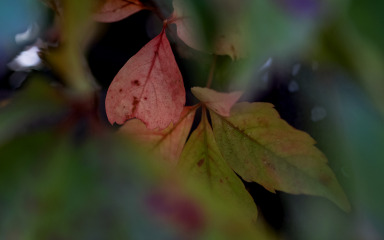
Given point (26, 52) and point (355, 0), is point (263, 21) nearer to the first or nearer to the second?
point (355, 0)

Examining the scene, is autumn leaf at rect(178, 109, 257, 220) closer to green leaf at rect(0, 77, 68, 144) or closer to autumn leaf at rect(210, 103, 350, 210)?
autumn leaf at rect(210, 103, 350, 210)

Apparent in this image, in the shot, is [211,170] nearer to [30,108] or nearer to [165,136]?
[165,136]

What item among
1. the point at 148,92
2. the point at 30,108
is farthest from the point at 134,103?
the point at 30,108

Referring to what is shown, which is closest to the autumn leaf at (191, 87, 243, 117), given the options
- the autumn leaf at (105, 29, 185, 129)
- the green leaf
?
the autumn leaf at (105, 29, 185, 129)

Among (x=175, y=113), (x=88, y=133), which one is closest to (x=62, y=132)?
(x=88, y=133)

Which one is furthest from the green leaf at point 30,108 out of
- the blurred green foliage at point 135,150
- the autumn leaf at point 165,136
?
the autumn leaf at point 165,136

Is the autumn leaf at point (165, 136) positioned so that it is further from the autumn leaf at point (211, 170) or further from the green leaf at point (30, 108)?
the green leaf at point (30, 108)
